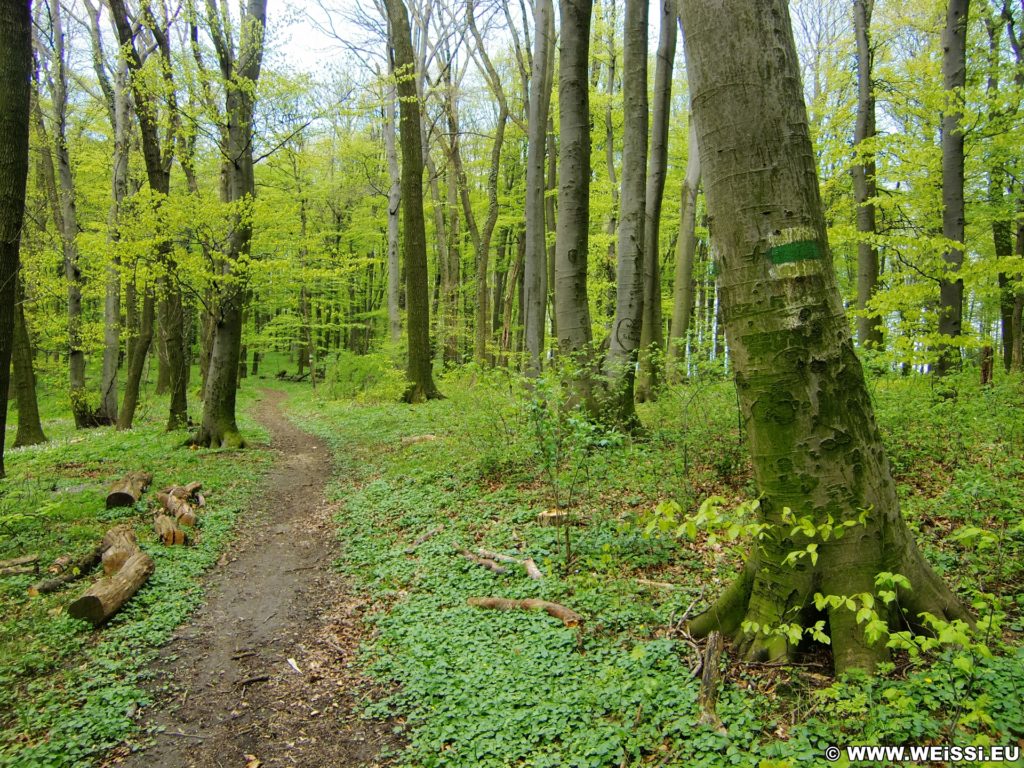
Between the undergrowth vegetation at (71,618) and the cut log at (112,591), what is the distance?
0.07m

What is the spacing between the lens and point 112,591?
4.48m

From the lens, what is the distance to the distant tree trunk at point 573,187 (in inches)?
292

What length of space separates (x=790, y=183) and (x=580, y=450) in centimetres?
277

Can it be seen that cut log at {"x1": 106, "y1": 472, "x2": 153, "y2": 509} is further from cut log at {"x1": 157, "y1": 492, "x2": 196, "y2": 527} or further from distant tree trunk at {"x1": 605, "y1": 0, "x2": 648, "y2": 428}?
distant tree trunk at {"x1": 605, "y1": 0, "x2": 648, "y2": 428}

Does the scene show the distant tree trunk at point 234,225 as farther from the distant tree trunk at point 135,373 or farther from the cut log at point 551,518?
the cut log at point 551,518

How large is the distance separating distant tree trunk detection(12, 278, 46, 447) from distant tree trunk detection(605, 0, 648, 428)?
36.7 feet

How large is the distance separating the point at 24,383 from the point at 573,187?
11771 mm

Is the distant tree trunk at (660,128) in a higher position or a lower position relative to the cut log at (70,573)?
higher

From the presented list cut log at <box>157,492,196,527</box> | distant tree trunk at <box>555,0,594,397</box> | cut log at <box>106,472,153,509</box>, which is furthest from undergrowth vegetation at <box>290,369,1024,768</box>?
cut log at <box>106,472,153,509</box>

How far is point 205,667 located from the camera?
13.1ft

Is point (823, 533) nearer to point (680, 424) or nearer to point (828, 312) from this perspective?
point (828, 312)

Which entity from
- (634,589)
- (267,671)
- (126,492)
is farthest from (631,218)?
(126,492)

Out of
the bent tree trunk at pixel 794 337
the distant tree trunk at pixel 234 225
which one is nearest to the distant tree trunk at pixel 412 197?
the distant tree trunk at pixel 234 225

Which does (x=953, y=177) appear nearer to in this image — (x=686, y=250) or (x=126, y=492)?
(x=686, y=250)
